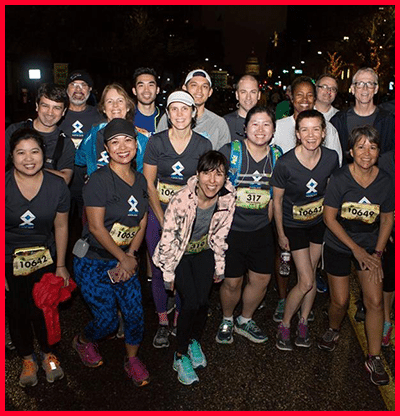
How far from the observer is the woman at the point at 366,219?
14.3 feet

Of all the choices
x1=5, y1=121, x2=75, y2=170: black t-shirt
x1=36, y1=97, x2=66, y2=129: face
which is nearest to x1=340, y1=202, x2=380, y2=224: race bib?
x1=5, y1=121, x2=75, y2=170: black t-shirt

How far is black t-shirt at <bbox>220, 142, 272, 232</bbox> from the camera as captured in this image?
4652 mm

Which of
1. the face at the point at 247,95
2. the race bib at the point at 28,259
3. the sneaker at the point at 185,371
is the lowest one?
the sneaker at the point at 185,371

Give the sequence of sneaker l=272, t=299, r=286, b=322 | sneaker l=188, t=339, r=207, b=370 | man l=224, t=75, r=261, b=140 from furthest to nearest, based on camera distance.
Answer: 1. man l=224, t=75, r=261, b=140
2. sneaker l=272, t=299, r=286, b=322
3. sneaker l=188, t=339, r=207, b=370

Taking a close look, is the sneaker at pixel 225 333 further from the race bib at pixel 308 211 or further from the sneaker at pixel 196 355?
the race bib at pixel 308 211

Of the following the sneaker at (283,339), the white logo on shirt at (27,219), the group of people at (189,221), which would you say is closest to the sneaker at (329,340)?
the group of people at (189,221)

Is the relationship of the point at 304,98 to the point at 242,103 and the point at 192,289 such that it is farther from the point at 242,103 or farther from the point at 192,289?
the point at 192,289

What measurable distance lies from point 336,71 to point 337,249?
2292 inches

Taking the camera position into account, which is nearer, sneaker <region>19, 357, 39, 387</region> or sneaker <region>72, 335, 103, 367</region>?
sneaker <region>19, 357, 39, 387</region>

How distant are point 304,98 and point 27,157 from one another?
138 inches

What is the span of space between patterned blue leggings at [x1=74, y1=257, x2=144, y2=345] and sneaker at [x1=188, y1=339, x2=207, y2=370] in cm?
56

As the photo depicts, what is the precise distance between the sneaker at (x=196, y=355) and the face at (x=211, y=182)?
1.42 metres

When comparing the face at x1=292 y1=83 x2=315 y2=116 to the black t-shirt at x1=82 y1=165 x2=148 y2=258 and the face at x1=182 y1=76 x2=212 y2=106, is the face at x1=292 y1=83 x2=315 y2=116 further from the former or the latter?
the black t-shirt at x1=82 y1=165 x2=148 y2=258

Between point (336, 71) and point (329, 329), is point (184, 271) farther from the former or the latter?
point (336, 71)
